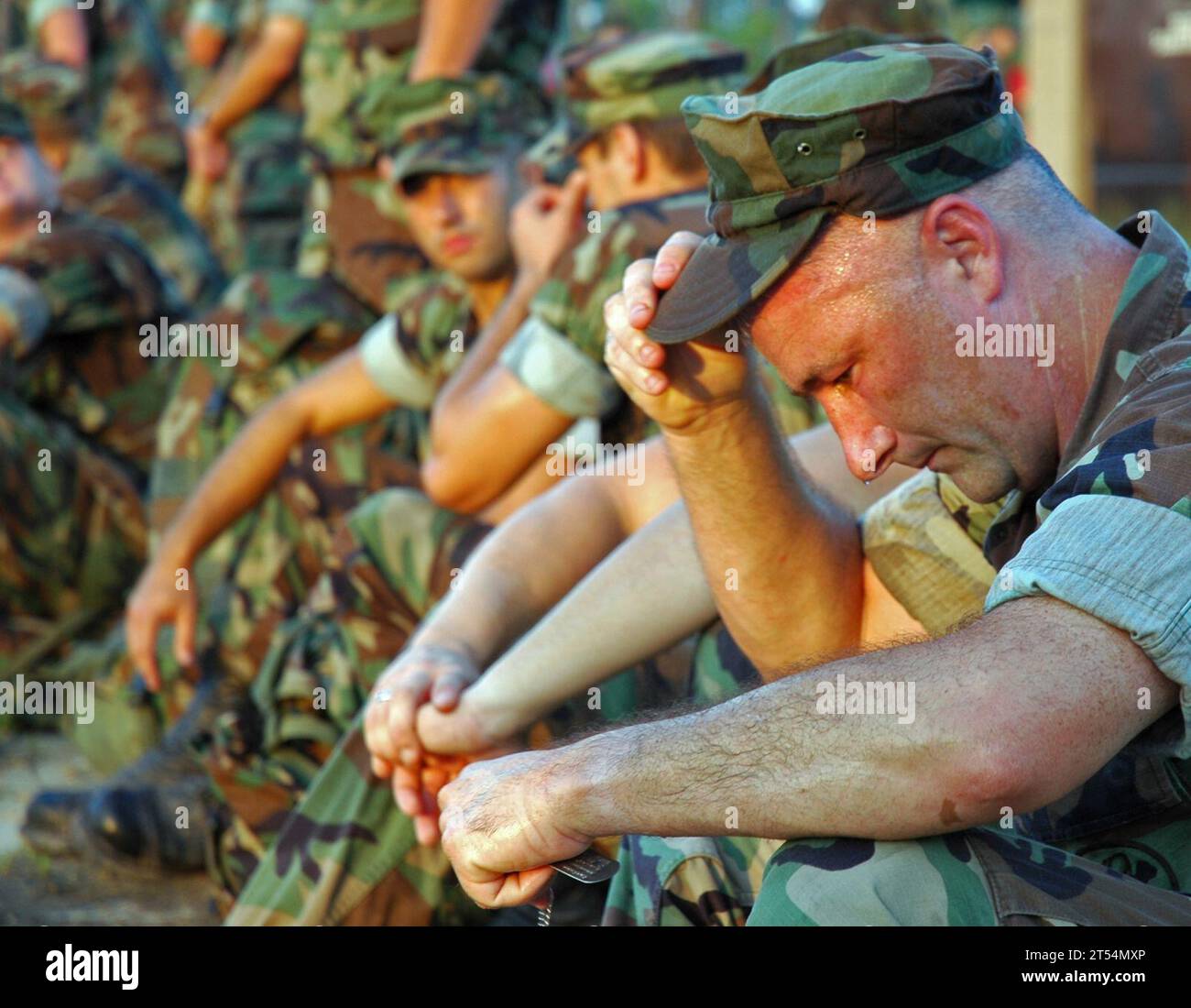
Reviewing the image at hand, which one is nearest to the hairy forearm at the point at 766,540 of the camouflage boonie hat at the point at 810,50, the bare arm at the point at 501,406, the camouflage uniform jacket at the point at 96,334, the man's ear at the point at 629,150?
the camouflage boonie hat at the point at 810,50

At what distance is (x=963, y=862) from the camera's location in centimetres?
173

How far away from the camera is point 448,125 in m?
4.04

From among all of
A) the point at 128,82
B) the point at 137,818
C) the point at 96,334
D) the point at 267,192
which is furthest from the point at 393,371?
the point at 128,82

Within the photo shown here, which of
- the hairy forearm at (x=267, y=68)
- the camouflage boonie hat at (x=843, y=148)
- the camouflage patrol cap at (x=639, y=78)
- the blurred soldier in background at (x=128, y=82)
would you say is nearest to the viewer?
the camouflage boonie hat at (x=843, y=148)

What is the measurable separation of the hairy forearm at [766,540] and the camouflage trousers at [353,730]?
152 mm

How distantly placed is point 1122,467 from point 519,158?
2549 millimetres

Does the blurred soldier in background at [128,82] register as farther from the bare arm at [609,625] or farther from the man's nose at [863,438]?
the man's nose at [863,438]

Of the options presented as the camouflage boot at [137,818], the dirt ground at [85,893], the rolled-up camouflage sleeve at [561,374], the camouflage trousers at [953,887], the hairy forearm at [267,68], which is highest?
the hairy forearm at [267,68]

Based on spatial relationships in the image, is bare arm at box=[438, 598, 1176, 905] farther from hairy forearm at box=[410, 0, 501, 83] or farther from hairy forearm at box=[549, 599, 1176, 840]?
hairy forearm at box=[410, 0, 501, 83]

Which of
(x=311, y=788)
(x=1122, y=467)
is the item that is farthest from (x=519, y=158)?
(x=1122, y=467)

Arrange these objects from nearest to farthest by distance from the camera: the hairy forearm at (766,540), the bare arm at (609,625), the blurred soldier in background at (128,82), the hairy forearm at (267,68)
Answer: the hairy forearm at (766,540) < the bare arm at (609,625) < the hairy forearm at (267,68) < the blurred soldier in background at (128,82)

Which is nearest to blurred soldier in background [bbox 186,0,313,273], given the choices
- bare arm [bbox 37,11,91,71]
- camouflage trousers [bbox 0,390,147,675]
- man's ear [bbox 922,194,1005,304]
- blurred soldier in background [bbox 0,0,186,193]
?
bare arm [bbox 37,11,91,71]

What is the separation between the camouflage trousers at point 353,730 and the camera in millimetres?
2799

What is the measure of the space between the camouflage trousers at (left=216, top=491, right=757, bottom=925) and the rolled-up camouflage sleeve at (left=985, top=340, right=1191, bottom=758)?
2.84 ft
